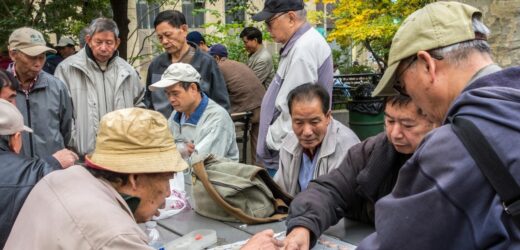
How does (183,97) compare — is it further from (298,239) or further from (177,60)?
(298,239)

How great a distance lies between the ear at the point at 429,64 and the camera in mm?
1418

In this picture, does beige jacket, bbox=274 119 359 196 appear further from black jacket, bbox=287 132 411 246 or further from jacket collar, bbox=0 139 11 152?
jacket collar, bbox=0 139 11 152

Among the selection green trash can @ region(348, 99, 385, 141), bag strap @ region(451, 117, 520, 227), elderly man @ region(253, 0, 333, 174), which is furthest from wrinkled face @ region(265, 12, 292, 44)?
green trash can @ region(348, 99, 385, 141)

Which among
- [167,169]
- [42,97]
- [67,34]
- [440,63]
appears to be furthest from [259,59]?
[440,63]

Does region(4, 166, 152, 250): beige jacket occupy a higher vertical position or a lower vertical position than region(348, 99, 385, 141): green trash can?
higher

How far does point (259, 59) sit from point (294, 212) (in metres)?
4.76

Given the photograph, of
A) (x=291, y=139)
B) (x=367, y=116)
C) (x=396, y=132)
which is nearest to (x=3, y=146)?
(x=291, y=139)

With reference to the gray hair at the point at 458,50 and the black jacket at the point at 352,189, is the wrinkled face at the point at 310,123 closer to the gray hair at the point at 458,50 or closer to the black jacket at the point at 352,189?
the black jacket at the point at 352,189

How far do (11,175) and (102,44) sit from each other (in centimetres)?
195

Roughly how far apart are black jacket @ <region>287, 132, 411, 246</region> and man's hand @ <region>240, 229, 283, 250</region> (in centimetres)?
13

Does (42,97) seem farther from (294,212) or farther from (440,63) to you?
(440,63)

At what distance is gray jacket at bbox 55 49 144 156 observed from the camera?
4184 millimetres

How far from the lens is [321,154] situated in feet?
10.1

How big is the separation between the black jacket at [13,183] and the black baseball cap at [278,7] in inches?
75.4
